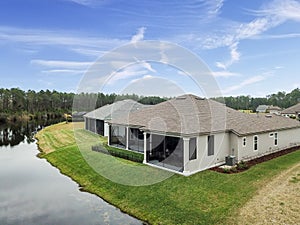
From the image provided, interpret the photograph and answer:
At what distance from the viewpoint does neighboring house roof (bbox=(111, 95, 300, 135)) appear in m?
16.2

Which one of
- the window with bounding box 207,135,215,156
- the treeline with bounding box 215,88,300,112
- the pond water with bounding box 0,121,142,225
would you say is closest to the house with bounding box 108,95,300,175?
the window with bounding box 207,135,215,156

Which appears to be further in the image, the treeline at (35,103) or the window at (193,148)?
the treeline at (35,103)

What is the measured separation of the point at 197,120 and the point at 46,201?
10.3 metres

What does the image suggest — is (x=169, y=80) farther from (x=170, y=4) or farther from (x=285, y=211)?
(x=285, y=211)

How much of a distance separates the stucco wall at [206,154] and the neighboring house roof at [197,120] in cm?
A: 56

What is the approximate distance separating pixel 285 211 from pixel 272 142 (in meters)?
10.6

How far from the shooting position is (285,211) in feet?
33.6

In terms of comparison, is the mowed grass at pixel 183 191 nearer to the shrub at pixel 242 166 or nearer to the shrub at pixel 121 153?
the shrub at pixel 242 166

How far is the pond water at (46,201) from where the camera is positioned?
1151cm

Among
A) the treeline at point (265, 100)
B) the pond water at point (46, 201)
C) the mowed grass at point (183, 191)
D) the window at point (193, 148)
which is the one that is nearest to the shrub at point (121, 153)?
the mowed grass at point (183, 191)

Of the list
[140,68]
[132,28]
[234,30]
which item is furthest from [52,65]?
[234,30]

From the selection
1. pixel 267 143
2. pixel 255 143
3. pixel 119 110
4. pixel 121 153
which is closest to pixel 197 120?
pixel 255 143

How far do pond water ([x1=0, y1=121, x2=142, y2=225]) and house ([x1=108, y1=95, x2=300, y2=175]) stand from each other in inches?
196

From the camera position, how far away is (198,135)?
15102mm
